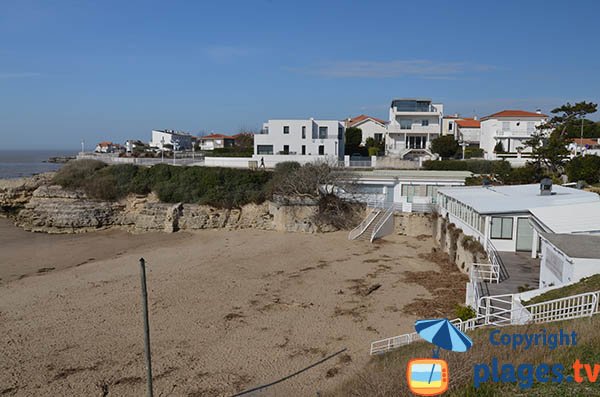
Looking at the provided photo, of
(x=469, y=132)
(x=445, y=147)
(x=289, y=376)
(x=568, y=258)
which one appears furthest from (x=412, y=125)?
(x=289, y=376)

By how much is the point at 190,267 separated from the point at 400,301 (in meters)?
10.6

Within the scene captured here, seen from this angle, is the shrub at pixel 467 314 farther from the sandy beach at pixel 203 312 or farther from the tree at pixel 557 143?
the tree at pixel 557 143

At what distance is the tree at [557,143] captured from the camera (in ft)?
102

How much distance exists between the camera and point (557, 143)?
31.1 meters

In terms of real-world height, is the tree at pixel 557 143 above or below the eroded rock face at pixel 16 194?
above

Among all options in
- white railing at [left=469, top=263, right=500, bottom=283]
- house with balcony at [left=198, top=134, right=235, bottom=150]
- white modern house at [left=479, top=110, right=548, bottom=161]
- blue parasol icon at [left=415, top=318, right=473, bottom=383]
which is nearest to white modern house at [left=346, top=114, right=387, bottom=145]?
white modern house at [left=479, top=110, right=548, bottom=161]

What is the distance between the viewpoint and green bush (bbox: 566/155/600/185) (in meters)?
27.8

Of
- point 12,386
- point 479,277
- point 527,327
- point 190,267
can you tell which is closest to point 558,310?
point 527,327

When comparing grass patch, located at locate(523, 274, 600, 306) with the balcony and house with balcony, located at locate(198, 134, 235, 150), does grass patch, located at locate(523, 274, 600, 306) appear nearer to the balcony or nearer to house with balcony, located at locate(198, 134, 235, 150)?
the balcony

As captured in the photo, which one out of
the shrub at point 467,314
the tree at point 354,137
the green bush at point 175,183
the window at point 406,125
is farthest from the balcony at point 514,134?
the shrub at point 467,314

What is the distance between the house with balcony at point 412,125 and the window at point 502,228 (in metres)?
35.0

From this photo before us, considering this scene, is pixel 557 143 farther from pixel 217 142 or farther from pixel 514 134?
pixel 217 142

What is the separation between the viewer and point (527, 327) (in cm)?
917

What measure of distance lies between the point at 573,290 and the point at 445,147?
3854cm
